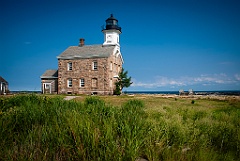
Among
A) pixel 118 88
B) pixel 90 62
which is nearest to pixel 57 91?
pixel 90 62

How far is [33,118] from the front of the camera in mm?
4844

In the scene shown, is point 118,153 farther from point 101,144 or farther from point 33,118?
point 33,118

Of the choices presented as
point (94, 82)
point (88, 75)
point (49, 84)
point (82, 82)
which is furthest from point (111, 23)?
point (49, 84)

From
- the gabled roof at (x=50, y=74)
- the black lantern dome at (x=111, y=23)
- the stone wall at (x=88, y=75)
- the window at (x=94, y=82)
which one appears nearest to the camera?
the stone wall at (x=88, y=75)

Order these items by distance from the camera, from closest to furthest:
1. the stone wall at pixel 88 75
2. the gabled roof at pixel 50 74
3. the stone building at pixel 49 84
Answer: the stone wall at pixel 88 75, the stone building at pixel 49 84, the gabled roof at pixel 50 74

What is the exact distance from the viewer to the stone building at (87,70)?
2911cm

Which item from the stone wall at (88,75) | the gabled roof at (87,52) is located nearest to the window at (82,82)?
the stone wall at (88,75)

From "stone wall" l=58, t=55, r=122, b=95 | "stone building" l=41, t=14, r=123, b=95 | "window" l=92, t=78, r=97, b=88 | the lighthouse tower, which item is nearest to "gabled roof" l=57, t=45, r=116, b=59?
"stone building" l=41, t=14, r=123, b=95

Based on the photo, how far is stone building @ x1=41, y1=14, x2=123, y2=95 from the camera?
29.1 metres

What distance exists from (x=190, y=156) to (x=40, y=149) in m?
2.68

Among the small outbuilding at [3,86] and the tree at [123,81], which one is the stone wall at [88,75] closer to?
the tree at [123,81]

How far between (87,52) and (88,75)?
12.4ft

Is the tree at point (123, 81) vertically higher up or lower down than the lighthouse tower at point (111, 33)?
lower down

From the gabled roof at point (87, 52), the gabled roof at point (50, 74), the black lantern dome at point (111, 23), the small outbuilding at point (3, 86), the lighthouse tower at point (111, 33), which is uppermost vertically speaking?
the black lantern dome at point (111, 23)
